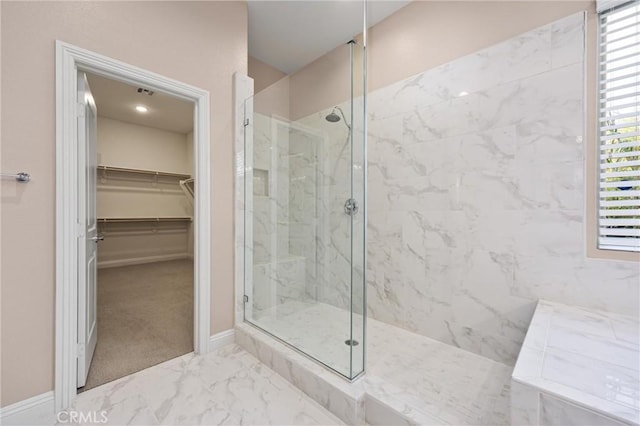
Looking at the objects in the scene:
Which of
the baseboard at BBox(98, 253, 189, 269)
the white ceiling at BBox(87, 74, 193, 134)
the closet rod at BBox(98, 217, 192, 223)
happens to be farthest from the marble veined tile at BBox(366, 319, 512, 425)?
the baseboard at BBox(98, 253, 189, 269)

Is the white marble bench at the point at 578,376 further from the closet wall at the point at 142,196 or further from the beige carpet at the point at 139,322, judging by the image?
the closet wall at the point at 142,196

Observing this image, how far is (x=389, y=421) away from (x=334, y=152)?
1.74 meters

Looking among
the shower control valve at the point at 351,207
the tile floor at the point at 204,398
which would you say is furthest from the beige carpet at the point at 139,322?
the shower control valve at the point at 351,207

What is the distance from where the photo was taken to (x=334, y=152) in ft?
6.97

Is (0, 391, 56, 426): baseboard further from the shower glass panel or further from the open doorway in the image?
the shower glass panel

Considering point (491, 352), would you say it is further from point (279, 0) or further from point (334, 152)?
point (279, 0)

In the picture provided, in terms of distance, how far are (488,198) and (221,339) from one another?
2.25 m

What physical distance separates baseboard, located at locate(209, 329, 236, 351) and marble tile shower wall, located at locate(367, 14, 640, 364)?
4.20 feet

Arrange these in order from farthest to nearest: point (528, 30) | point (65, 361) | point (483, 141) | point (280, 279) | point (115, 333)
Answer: point (280, 279) < point (115, 333) < point (483, 141) < point (528, 30) < point (65, 361)

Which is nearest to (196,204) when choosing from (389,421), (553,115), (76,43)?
(76,43)

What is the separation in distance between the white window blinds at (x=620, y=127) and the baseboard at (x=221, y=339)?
8.28ft

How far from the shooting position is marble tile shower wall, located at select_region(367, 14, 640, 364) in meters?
1.53

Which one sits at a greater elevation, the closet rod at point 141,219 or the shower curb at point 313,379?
the closet rod at point 141,219

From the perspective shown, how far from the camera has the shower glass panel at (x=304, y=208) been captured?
6.30ft
